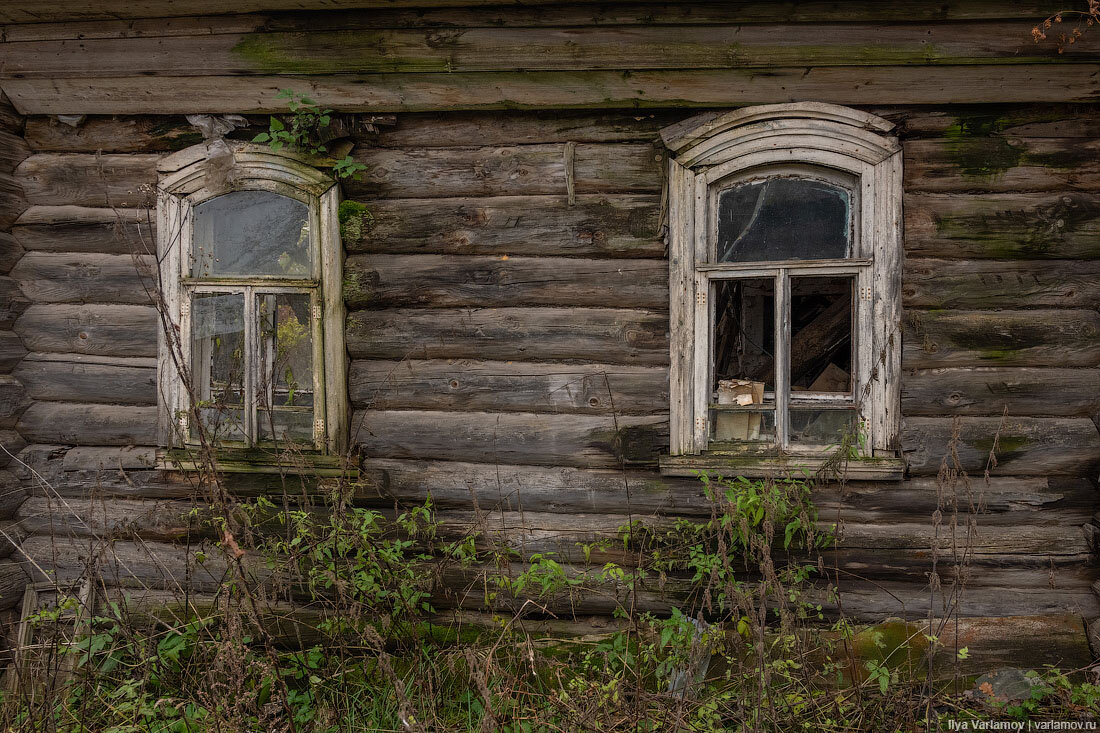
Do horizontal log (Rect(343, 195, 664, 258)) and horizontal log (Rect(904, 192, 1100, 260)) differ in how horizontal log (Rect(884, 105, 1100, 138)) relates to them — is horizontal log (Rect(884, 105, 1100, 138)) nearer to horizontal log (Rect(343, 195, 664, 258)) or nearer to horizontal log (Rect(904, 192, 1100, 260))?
horizontal log (Rect(904, 192, 1100, 260))

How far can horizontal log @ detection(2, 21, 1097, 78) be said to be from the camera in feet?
10.9

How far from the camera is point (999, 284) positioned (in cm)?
346

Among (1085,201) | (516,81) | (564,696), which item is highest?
(516,81)

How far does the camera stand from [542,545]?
378cm

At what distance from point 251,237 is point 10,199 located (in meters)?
1.40

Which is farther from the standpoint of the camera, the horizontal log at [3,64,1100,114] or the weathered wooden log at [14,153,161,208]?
the weathered wooden log at [14,153,161,208]

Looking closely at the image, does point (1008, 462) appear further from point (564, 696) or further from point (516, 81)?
point (516, 81)

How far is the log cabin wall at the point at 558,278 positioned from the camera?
3436 millimetres

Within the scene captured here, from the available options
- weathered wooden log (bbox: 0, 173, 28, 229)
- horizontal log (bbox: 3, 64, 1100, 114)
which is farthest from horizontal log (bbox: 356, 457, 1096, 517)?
weathered wooden log (bbox: 0, 173, 28, 229)

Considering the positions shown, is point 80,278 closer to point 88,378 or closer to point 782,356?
point 88,378

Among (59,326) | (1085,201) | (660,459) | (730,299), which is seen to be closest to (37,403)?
(59,326)

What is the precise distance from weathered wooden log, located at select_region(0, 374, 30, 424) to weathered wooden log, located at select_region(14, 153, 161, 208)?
3.42 ft

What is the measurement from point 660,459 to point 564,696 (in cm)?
133

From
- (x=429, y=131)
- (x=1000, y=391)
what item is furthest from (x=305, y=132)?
(x=1000, y=391)
